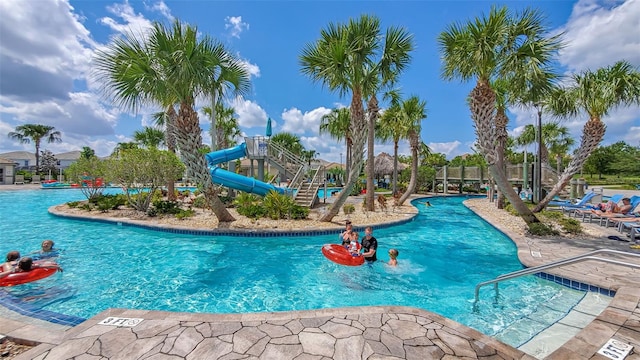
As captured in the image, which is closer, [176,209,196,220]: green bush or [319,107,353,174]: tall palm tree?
[176,209,196,220]: green bush

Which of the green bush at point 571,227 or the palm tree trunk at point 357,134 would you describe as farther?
the palm tree trunk at point 357,134

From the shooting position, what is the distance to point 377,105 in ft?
A: 44.7

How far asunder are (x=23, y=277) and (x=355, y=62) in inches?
434

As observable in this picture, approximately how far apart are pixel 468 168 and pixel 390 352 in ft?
84.6

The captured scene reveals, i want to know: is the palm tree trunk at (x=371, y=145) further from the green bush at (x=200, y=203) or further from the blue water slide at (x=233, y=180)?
the green bush at (x=200, y=203)

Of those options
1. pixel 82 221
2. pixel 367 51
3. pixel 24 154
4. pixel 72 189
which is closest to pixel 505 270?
pixel 367 51

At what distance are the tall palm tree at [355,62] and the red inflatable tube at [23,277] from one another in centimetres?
843

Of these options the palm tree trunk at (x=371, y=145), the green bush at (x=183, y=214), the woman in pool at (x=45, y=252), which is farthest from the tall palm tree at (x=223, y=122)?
the woman in pool at (x=45, y=252)

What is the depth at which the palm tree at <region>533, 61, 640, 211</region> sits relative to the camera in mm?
9805

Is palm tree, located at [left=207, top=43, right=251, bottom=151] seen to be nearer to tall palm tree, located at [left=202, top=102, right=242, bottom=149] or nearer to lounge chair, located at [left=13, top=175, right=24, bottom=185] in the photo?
tall palm tree, located at [left=202, top=102, right=242, bottom=149]

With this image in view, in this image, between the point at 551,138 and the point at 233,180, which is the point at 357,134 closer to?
the point at 233,180

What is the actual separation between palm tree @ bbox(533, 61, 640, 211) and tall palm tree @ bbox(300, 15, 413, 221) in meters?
6.28

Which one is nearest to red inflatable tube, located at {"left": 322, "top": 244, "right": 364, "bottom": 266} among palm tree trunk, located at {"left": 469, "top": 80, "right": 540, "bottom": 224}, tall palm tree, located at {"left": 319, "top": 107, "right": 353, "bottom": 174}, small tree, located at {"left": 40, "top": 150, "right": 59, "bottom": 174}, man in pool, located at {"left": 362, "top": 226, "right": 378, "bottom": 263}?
man in pool, located at {"left": 362, "top": 226, "right": 378, "bottom": 263}

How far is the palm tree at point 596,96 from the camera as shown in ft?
32.2
